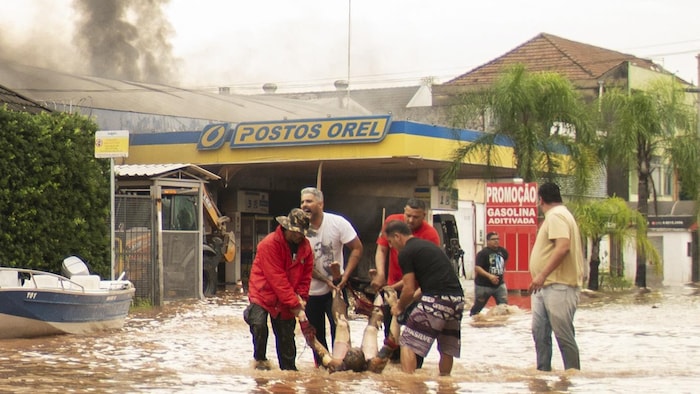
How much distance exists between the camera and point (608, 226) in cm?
3566

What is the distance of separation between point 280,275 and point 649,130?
2632 cm

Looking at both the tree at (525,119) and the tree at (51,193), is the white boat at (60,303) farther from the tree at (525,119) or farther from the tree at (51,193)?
the tree at (525,119)

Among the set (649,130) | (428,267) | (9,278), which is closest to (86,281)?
(9,278)

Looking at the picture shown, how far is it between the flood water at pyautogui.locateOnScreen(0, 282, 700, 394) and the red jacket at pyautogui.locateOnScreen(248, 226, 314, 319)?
692mm

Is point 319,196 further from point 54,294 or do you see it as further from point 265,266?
point 54,294

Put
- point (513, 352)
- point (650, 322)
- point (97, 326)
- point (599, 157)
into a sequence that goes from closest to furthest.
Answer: point (513, 352)
point (97, 326)
point (650, 322)
point (599, 157)

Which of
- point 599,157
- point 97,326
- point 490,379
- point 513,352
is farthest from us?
point 599,157

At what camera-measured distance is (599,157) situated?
35219 millimetres

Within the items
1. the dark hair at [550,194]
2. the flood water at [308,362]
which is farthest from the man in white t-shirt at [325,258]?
the dark hair at [550,194]

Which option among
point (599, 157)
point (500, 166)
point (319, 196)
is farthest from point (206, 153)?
point (319, 196)

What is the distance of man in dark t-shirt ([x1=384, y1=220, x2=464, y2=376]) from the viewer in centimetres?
1098

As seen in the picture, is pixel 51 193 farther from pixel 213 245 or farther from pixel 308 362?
pixel 213 245

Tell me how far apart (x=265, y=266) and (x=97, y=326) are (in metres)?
6.48

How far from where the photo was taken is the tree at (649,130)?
116ft
